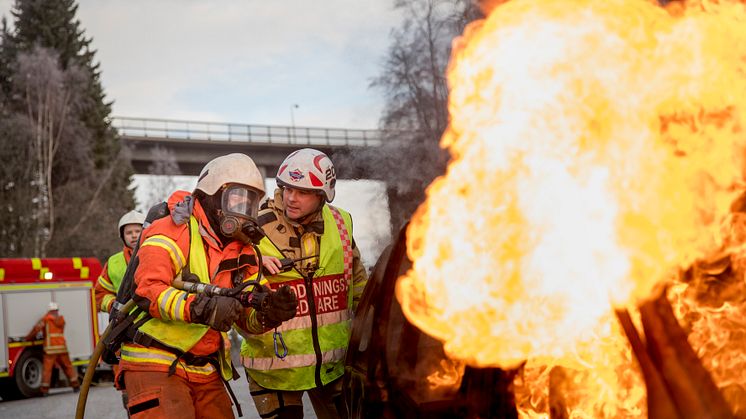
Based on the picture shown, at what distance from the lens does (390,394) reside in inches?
146

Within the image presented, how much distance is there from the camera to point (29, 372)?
1745 centimetres

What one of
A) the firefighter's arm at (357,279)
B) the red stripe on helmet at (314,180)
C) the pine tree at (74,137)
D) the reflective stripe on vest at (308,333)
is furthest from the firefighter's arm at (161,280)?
the pine tree at (74,137)

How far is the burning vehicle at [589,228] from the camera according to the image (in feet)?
10.0

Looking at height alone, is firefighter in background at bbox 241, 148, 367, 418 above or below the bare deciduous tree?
below

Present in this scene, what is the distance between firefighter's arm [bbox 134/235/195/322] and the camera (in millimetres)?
4238

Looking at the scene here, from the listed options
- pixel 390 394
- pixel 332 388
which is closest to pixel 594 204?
pixel 390 394

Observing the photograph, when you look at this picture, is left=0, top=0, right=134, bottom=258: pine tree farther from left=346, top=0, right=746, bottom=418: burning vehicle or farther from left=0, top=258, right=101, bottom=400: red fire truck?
left=346, top=0, right=746, bottom=418: burning vehicle

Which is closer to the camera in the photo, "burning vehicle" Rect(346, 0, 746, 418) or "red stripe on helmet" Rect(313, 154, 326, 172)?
"burning vehicle" Rect(346, 0, 746, 418)

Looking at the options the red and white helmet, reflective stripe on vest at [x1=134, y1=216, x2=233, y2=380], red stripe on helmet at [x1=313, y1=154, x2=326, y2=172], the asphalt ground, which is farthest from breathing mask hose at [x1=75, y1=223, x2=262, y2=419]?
the asphalt ground

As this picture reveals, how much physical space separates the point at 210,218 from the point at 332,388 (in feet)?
3.91

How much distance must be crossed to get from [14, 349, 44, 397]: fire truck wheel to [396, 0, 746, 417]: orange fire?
14804 mm

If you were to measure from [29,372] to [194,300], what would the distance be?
1442 centimetres

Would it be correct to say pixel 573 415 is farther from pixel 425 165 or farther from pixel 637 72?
pixel 425 165

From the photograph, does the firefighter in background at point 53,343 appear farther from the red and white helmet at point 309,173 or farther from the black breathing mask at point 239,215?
the black breathing mask at point 239,215
